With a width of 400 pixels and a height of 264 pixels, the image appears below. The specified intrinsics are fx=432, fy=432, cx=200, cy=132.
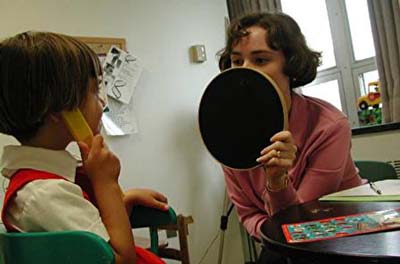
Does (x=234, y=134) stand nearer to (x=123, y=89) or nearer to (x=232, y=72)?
(x=232, y=72)

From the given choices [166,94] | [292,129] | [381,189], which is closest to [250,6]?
[166,94]

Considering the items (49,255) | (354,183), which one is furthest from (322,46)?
(49,255)

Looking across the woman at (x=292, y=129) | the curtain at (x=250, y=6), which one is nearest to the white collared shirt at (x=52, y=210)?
the woman at (x=292, y=129)

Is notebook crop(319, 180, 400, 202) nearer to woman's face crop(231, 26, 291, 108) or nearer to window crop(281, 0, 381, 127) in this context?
woman's face crop(231, 26, 291, 108)

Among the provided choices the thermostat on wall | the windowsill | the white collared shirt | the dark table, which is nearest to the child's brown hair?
the white collared shirt

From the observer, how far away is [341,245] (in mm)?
645

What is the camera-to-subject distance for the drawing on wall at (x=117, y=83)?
248cm

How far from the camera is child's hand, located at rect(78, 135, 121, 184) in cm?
83

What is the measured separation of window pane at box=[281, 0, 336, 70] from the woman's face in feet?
5.61

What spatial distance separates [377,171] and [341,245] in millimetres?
995

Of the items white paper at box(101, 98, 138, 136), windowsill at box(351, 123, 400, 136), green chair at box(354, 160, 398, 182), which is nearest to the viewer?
green chair at box(354, 160, 398, 182)

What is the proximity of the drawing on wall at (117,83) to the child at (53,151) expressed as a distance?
1586 millimetres

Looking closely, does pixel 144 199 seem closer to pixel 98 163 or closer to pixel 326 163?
pixel 98 163

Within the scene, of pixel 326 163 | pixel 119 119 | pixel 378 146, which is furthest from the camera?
pixel 119 119
